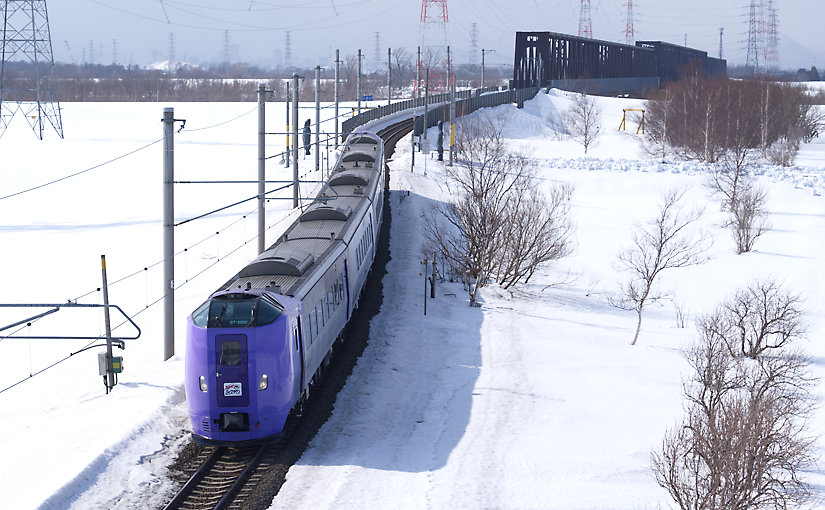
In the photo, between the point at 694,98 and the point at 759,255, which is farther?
the point at 694,98

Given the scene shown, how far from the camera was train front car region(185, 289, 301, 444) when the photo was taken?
53.7ft

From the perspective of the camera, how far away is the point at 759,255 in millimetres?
53062

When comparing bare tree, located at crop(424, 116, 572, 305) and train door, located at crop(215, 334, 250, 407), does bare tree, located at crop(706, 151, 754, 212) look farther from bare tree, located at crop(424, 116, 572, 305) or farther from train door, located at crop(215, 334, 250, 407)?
train door, located at crop(215, 334, 250, 407)

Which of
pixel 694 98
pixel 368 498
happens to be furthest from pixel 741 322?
pixel 694 98

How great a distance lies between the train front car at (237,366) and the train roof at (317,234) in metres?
0.80

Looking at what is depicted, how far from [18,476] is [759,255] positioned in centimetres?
4627

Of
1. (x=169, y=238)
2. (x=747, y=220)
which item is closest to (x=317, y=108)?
(x=747, y=220)

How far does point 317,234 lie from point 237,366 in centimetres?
802

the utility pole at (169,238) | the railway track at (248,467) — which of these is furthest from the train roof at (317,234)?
the railway track at (248,467)

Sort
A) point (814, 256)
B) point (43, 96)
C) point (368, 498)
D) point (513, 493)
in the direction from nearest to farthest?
point (368, 498) → point (513, 493) → point (814, 256) → point (43, 96)

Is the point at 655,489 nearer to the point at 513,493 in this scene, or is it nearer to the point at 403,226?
the point at 513,493

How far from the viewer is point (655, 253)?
1960 inches

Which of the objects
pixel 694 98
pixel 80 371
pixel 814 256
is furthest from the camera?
pixel 694 98

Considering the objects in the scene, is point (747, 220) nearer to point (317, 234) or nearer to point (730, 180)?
point (730, 180)
